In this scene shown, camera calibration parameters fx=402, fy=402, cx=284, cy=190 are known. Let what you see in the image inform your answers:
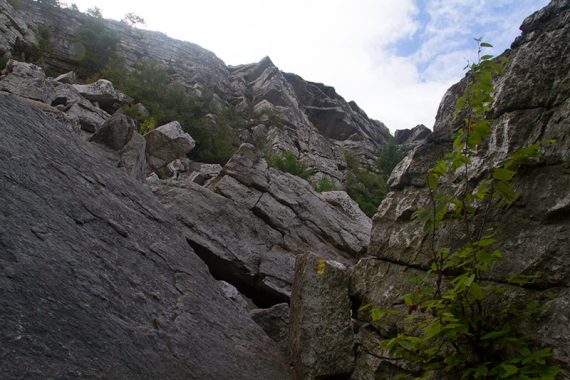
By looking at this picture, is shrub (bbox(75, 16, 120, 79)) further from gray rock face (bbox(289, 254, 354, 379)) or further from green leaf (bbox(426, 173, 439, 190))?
green leaf (bbox(426, 173, 439, 190))

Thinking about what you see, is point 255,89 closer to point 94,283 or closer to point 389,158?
point 389,158

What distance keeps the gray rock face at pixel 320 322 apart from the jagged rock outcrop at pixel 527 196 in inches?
7.2

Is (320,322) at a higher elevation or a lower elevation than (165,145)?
lower

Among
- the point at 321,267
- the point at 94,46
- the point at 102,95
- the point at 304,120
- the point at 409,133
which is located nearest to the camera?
the point at 321,267

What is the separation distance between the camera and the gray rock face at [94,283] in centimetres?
239

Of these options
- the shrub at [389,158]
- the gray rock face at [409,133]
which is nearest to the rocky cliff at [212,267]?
the shrub at [389,158]

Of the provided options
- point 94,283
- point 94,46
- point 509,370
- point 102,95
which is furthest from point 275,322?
point 94,46

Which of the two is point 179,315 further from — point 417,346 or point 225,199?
point 225,199

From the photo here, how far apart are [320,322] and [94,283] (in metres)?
1.97

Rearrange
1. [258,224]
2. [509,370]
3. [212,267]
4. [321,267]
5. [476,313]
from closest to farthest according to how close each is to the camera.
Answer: [509,370], [476,313], [321,267], [212,267], [258,224]

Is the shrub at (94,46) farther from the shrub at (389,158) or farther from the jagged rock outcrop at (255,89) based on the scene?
the shrub at (389,158)

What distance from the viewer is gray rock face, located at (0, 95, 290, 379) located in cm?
239

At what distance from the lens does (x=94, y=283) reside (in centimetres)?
297

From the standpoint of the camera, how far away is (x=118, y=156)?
779 centimetres
